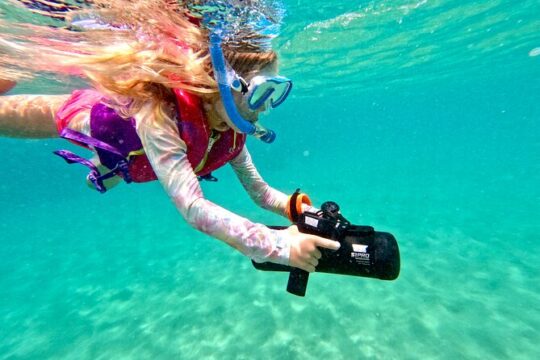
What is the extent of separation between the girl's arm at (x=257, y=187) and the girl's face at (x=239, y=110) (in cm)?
86

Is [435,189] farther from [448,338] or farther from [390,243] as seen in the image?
[390,243]

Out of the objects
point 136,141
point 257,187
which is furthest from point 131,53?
point 257,187

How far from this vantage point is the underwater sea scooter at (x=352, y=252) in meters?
2.45

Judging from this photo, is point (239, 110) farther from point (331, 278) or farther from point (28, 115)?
point (331, 278)


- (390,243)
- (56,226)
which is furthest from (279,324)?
(56,226)

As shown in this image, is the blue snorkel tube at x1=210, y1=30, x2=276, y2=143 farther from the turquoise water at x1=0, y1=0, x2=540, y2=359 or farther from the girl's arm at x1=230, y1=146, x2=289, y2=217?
the turquoise water at x1=0, y1=0, x2=540, y2=359

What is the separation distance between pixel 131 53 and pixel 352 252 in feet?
9.70

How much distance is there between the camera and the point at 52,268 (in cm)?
1503

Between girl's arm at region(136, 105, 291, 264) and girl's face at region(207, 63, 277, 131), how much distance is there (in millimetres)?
607

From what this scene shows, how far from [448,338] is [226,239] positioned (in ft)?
21.3

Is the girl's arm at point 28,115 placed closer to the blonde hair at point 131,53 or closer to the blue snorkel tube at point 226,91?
the blonde hair at point 131,53

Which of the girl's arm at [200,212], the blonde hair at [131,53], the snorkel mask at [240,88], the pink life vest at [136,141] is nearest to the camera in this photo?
the girl's arm at [200,212]

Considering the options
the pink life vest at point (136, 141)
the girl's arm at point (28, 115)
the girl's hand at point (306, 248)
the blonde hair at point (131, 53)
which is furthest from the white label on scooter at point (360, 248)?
the girl's arm at point (28, 115)

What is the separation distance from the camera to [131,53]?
3426 mm
